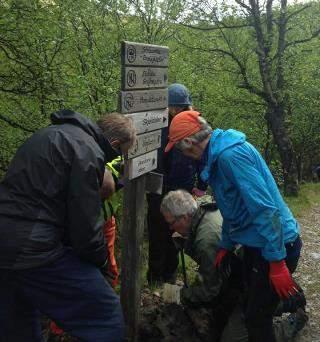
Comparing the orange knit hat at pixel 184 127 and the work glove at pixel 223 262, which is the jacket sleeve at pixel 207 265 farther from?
the orange knit hat at pixel 184 127

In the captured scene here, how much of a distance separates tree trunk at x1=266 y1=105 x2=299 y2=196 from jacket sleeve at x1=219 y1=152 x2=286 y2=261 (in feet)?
35.5

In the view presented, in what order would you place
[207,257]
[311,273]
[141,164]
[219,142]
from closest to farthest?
[219,142], [207,257], [141,164], [311,273]

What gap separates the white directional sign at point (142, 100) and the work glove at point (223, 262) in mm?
1426

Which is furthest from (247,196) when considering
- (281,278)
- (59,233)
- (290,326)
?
(290,326)

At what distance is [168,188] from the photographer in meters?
5.20

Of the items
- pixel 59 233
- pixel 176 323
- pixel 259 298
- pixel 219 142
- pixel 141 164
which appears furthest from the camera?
pixel 176 323

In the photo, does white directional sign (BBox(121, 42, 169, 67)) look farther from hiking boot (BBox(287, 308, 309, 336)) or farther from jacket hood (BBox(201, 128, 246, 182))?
hiking boot (BBox(287, 308, 309, 336))

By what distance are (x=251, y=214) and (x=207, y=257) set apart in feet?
2.70

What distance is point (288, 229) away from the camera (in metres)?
3.33

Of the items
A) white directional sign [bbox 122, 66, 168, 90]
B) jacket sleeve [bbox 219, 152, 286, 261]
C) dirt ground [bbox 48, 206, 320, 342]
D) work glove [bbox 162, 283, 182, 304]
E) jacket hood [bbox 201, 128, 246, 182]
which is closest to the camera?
jacket sleeve [bbox 219, 152, 286, 261]

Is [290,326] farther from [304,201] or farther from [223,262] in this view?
[304,201]

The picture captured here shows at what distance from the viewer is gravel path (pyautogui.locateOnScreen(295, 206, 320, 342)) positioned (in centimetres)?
465

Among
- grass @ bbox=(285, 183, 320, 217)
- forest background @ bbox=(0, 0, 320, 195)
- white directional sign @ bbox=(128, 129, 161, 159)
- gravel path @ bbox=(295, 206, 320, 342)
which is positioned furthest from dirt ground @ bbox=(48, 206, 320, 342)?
grass @ bbox=(285, 183, 320, 217)

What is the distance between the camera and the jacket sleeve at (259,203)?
3.02 metres
